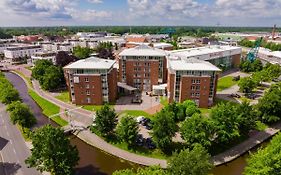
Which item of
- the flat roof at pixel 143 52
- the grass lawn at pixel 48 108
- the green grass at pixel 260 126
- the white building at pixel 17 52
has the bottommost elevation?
the green grass at pixel 260 126

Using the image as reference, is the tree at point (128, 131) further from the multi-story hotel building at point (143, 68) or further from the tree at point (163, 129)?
the multi-story hotel building at point (143, 68)

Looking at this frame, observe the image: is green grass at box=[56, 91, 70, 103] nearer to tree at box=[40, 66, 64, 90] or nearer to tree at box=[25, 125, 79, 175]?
tree at box=[40, 66, 64, 90]

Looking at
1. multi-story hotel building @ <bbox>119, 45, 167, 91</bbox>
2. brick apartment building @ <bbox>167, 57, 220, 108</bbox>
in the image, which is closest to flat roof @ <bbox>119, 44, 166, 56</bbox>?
multi-story hotel building @ <bbox>119, 45, 167, 91</bbox>

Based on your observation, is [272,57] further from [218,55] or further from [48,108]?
[48,108]

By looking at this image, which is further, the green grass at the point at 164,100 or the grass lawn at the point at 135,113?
the green grass at the point at 164,100

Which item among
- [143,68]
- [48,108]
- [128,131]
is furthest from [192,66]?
[48,108]

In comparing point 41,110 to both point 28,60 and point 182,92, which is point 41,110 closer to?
point 182,92

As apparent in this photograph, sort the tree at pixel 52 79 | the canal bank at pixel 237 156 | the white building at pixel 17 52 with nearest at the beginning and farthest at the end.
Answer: the canal bank at pixel 237 156 < the tree at pixel 52 79 < the white building at pixel 17 52

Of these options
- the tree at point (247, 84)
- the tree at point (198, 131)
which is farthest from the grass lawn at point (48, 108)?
the tree at point (247, 84)
